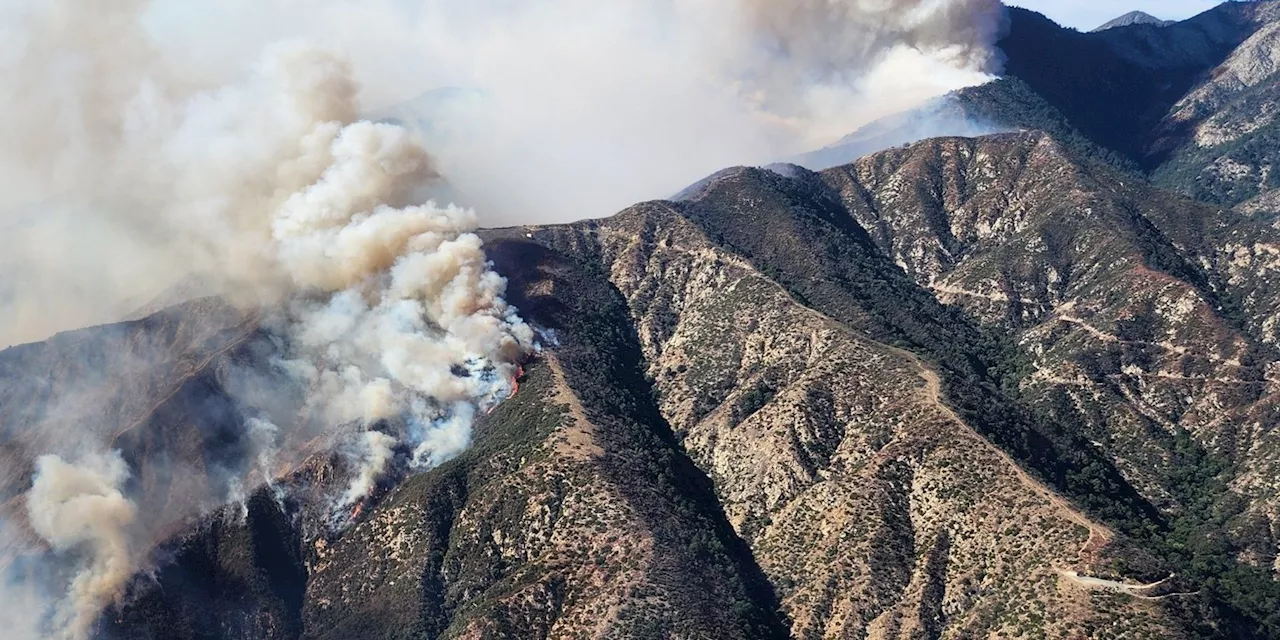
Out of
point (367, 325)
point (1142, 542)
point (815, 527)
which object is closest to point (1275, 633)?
point (1142, 542)

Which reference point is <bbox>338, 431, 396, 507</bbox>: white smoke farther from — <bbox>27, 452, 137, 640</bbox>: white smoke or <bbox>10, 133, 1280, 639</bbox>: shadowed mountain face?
<bbox>27, 452, 137, 640</bbox>: white smoke

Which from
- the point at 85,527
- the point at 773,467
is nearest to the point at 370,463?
the point at 85,527

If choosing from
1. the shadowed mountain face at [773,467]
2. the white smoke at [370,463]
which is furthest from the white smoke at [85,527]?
the white smoke at [370,463]

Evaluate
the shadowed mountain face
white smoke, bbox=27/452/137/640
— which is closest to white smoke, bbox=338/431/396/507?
the shadowed mountain face

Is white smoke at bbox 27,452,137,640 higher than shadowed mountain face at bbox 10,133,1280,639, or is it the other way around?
white smoke at bbox 27,452,137,640

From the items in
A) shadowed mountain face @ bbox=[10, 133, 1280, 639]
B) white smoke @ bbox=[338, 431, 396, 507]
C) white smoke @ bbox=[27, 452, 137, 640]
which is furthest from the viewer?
white smoke @ bbox=[338, 431, 396, 507]

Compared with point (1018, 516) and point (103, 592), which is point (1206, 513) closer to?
point (1018, 516)
